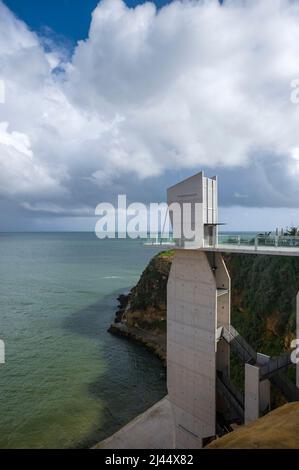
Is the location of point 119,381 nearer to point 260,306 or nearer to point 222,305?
point 260,306

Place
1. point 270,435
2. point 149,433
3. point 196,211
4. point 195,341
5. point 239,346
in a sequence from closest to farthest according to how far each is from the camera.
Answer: point 270,435, point 239,346, point 196,211, point 195,341, point 149,433

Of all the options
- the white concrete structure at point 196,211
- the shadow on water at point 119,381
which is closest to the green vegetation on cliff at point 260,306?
the shadow on water at point 119,381

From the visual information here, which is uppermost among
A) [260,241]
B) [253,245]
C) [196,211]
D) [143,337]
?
[196,211]

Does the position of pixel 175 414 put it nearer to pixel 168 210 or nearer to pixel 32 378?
pixel 168 210

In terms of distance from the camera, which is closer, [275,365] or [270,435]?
[270,435]

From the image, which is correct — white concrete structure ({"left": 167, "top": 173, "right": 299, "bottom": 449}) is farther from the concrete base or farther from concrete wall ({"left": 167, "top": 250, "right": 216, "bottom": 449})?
the concrete base

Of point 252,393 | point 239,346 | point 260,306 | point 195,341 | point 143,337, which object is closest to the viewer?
point 252,393

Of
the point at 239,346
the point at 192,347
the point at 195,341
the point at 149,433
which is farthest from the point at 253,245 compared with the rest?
the point at 149,433
